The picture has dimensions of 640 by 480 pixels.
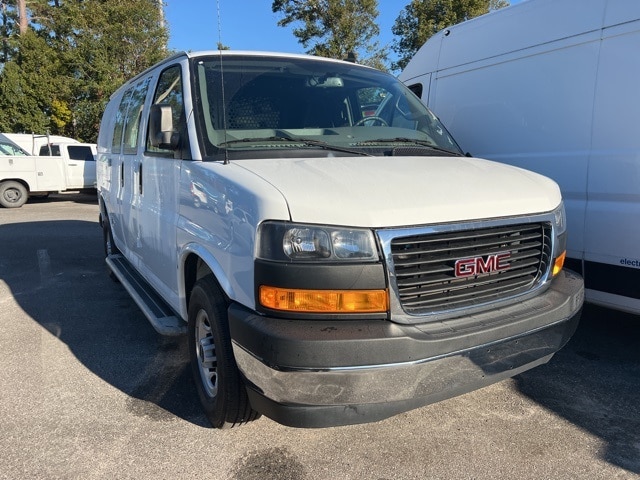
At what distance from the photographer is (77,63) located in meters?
21.4

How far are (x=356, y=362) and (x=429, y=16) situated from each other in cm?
2102

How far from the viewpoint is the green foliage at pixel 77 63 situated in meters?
20.9

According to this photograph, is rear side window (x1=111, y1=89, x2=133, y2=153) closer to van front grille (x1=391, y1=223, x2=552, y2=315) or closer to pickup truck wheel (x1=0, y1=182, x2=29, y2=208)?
van front grille (x1=391, y1=223, x2=552, y2=315)

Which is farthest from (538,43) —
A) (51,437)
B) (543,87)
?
(51,437)

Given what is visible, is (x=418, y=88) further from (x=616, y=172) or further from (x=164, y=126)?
(x=164, y=126)

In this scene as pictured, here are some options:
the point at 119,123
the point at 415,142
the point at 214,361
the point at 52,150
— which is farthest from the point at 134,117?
the point at 52,150

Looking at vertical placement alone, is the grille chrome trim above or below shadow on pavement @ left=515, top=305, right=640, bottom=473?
above

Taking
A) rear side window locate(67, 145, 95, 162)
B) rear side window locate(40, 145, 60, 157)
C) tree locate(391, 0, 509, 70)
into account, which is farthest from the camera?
tree locate(391, 0, 509, 70)

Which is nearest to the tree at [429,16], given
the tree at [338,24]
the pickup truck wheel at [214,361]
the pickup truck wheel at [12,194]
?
the tree at [338,24]

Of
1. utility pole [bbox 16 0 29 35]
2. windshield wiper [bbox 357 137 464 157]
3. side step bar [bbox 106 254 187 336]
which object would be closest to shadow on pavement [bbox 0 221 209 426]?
side step bar [bbox 106 254 187 336]

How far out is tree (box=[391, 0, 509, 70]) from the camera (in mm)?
19900

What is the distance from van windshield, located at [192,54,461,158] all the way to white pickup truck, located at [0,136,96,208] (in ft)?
42.3

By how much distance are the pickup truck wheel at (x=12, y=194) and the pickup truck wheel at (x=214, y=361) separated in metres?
13.5

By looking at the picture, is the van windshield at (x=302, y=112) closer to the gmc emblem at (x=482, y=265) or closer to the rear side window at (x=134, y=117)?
the gmc emblem at (x=482, y=265)
